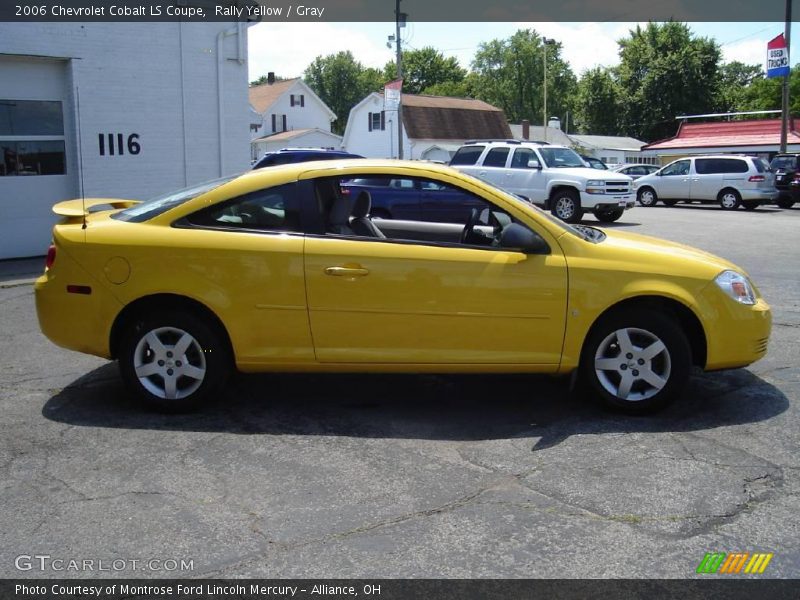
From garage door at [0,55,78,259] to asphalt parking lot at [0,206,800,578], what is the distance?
6.26 metres

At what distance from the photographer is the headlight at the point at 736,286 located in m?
4.92

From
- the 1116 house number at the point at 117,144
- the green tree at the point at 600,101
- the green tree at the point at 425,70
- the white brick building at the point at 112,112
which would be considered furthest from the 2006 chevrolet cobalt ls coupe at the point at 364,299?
the green tree at the point at 425,70

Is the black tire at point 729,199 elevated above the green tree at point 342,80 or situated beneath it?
situated beneath

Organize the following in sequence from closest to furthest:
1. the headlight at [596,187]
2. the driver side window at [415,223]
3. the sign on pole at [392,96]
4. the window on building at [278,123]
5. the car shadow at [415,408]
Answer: the car shadow at [415,408] → the driver side window at [415,223] → the headlight at [596,187] → the sign on pole at [392,96] → the window on building at [278,123]

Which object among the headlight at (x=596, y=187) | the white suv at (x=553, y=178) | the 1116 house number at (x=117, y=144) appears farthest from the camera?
the white suv at (x=553, y=178)

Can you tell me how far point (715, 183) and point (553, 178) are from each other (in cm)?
858

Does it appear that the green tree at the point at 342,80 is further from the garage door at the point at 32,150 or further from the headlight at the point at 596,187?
the garage door at the point at 32,150

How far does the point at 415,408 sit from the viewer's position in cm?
518

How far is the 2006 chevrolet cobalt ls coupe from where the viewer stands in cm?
480

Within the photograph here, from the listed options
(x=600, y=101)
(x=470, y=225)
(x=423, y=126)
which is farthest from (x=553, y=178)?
(x=600, y=101)

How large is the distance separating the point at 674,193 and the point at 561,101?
246ft

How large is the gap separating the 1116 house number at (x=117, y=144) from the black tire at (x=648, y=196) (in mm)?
18158

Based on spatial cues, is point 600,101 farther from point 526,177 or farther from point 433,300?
point 433,300

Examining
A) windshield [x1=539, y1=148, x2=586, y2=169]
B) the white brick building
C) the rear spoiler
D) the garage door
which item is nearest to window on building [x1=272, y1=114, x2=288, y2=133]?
windshield [x1=539, y1=148, x2=586, y2=169]
